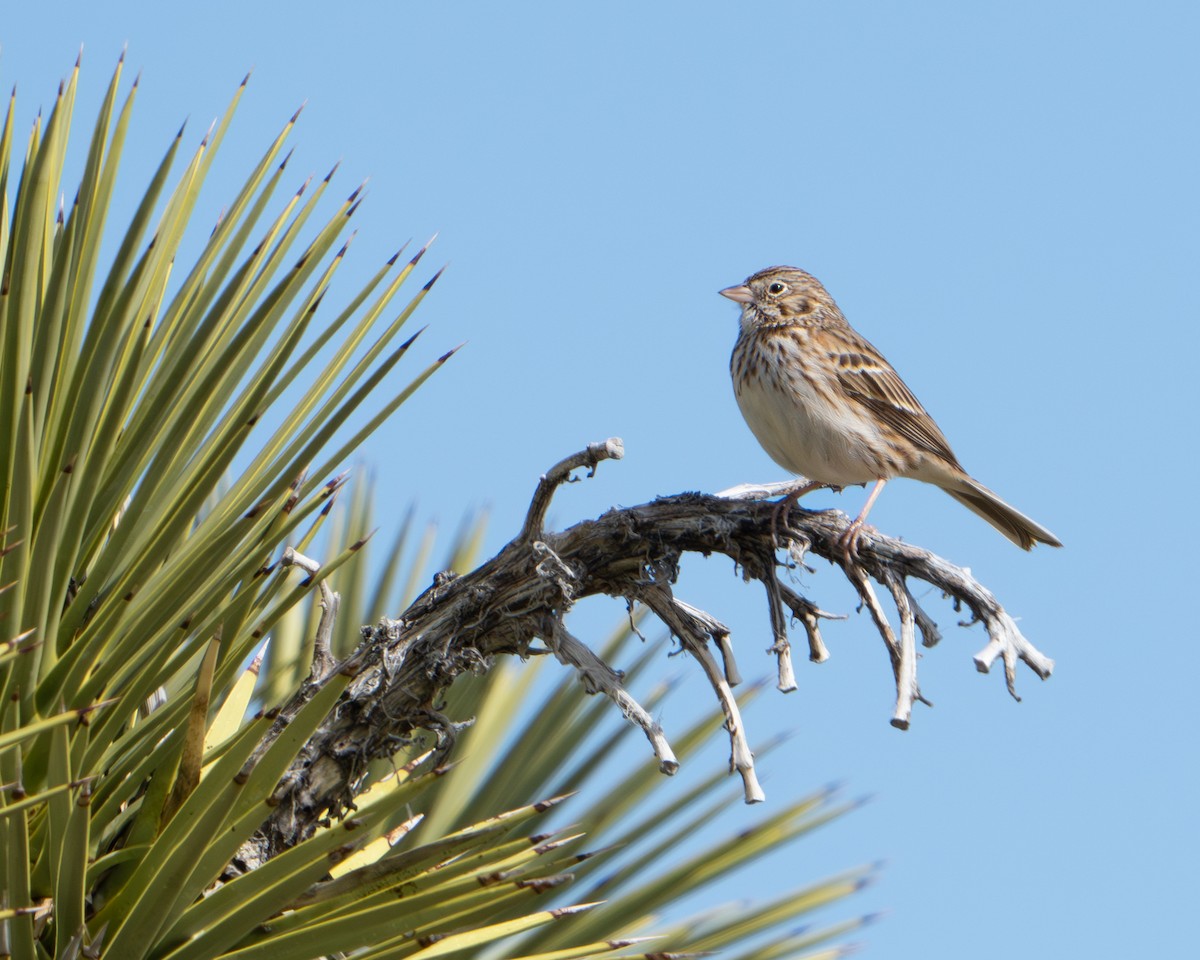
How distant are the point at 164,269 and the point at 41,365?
0.42 metres

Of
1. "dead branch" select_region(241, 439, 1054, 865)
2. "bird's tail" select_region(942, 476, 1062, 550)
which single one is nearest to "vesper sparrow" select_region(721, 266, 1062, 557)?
"bird's tail" select_region(942, 476, 1062, 550)

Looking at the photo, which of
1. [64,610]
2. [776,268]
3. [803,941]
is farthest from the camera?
[776,268]

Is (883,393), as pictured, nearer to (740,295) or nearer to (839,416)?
(839,416)

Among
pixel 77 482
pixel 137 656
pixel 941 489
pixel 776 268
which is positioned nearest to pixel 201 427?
pixel 77 482

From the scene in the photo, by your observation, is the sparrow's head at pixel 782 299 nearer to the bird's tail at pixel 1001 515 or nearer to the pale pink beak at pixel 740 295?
the pale pink beak at pixel 740 295

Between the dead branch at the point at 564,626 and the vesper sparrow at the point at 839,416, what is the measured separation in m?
1.97

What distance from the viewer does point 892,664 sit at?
2371mm

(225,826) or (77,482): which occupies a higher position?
(77,482)

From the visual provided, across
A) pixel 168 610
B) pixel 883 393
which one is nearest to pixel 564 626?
pixel 168 610

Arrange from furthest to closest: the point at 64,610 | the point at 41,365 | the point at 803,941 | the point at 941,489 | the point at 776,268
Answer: the point at 776,268, the point at 941,489, the point at 803,941, the point at 64,610, the point at 41,365

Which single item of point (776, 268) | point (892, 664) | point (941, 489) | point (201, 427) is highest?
point (776, 268)

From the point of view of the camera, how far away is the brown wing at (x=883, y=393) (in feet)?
17.4

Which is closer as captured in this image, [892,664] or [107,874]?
[107,874]

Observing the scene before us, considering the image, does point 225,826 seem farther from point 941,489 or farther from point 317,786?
point 941,489
